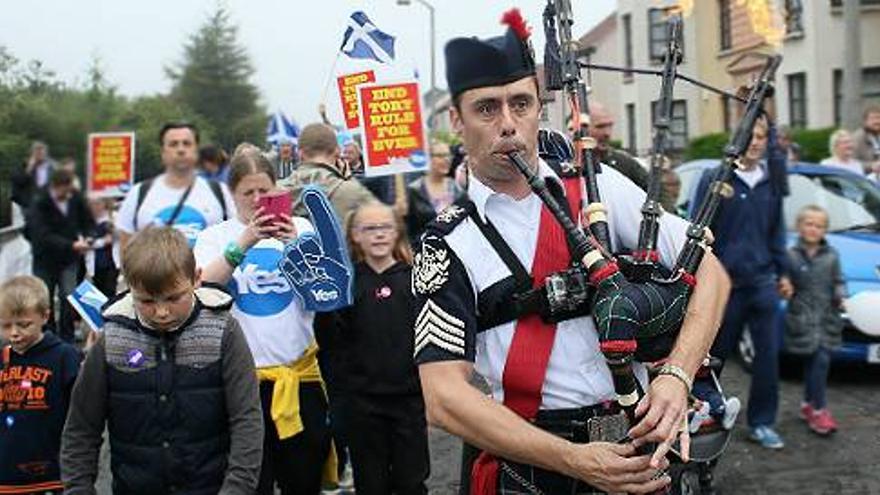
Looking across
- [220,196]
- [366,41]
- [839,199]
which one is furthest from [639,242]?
[839,199]

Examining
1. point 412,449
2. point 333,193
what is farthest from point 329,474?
point 333,193

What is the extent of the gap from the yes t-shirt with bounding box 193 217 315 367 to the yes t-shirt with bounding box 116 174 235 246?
5.22ft

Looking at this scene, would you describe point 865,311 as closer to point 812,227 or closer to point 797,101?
point 812,227

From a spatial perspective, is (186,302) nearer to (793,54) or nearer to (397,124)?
(397,124)

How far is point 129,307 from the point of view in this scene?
3492 millimetres

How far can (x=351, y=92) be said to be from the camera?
15.8 feet

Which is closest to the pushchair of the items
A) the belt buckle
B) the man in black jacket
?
the belt buckle

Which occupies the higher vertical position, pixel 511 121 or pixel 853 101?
pixel 853 101

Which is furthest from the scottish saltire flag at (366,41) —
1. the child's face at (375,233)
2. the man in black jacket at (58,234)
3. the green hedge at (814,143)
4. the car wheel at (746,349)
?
the green hedge at (814,143)

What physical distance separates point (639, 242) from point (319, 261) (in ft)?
6.74

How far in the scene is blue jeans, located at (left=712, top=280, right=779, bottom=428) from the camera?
21.3 ft

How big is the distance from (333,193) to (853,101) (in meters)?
13.4

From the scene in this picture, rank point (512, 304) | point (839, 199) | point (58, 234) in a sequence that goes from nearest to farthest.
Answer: point (512, 304)
point (839, 199)
point (58, 234)

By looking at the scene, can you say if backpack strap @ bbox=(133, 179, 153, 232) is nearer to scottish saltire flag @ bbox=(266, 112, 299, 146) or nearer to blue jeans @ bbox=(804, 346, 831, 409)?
scottish saltire flag @ bbox=(266, 112, 299, 146)
